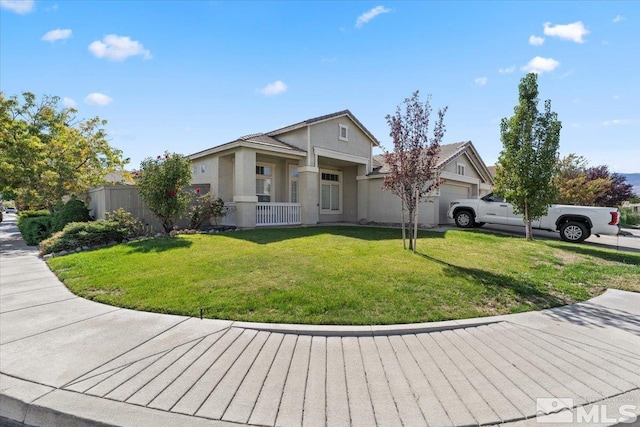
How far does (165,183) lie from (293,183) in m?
7.12

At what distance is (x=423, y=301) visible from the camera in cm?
534

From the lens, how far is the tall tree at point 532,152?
446 inches

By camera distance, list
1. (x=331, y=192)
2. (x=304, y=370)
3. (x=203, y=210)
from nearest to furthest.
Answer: (x=304, y=370), (x=203, y=210), (x=331, y=192)

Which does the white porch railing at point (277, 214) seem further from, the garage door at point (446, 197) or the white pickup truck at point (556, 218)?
the garage door at point (446, 197)

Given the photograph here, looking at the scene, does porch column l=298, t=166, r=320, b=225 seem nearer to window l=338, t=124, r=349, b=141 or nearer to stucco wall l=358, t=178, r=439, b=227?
window l=338, t=124, r=349, b=141

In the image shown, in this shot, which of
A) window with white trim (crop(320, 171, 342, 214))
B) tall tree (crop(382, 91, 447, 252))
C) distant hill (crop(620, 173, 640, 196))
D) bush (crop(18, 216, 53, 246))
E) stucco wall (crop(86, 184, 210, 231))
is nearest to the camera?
tall tree (crop(382, 91, 447, 252))

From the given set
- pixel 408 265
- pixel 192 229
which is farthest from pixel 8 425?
pixel 192 229

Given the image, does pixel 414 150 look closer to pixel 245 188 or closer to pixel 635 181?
pixel 245 188

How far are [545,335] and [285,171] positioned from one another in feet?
46.0

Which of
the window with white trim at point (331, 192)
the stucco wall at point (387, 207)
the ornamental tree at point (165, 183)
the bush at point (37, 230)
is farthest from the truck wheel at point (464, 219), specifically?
the bush at point (37, 230)


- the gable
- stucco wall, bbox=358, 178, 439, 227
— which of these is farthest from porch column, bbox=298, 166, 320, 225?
the gable

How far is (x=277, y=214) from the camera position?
14.6 meters

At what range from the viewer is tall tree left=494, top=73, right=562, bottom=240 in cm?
1132

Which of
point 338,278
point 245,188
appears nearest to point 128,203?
point 245,188
